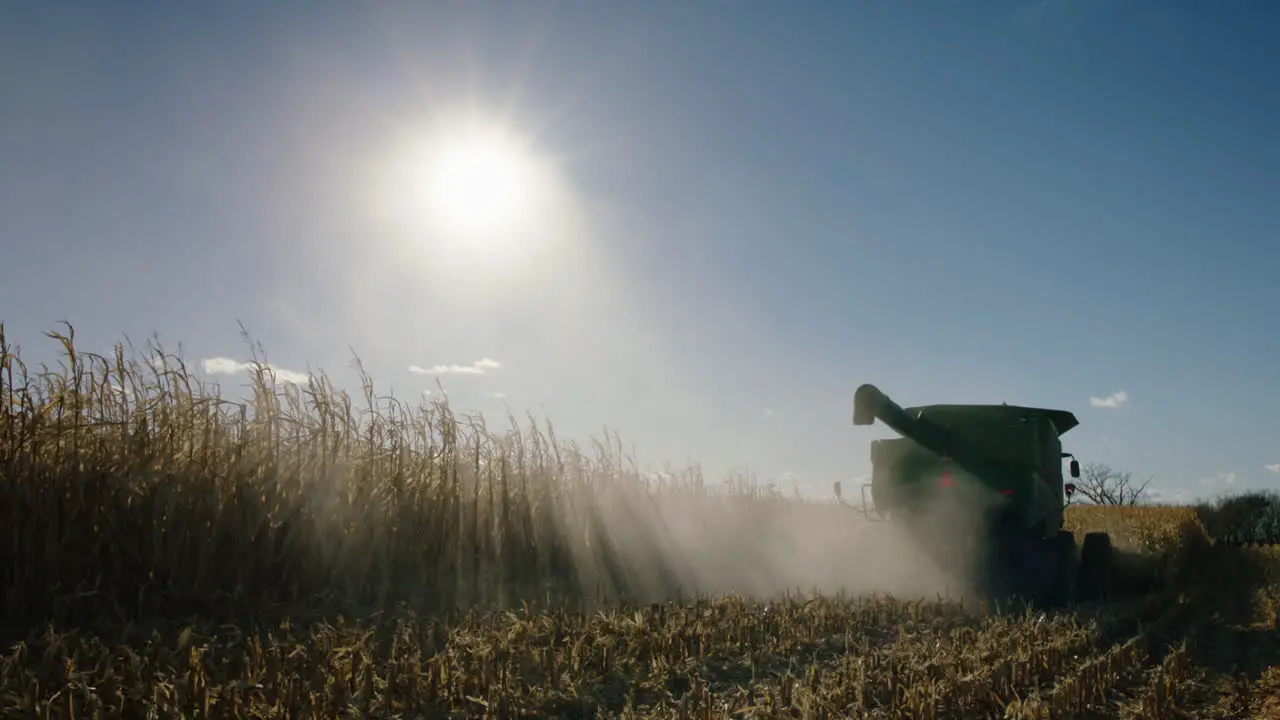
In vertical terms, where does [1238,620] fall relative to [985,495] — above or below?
below

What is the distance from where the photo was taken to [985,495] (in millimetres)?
11758

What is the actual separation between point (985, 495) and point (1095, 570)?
2274 mm

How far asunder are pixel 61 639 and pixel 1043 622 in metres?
7.92

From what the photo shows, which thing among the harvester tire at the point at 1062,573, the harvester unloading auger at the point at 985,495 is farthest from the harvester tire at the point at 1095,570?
the harvester tire at the point at 1062,573

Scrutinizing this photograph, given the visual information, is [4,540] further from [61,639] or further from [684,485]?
[684,485]

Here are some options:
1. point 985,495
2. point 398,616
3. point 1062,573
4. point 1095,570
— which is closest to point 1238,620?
point 1095,570

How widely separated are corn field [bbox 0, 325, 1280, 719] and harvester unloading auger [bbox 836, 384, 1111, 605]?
3.25 feet

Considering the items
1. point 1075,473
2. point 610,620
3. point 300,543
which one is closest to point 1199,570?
point 1075,473

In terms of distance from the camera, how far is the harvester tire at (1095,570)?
40.9ft

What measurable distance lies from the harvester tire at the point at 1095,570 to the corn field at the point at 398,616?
1.67 m

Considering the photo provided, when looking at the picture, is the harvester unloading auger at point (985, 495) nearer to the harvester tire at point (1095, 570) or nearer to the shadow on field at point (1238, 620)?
the harvester tire at point (1095, 570)

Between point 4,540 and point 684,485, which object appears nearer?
point 4,540

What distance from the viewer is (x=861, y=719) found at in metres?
5.10

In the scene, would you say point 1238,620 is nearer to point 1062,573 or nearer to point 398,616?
point 1062,573
